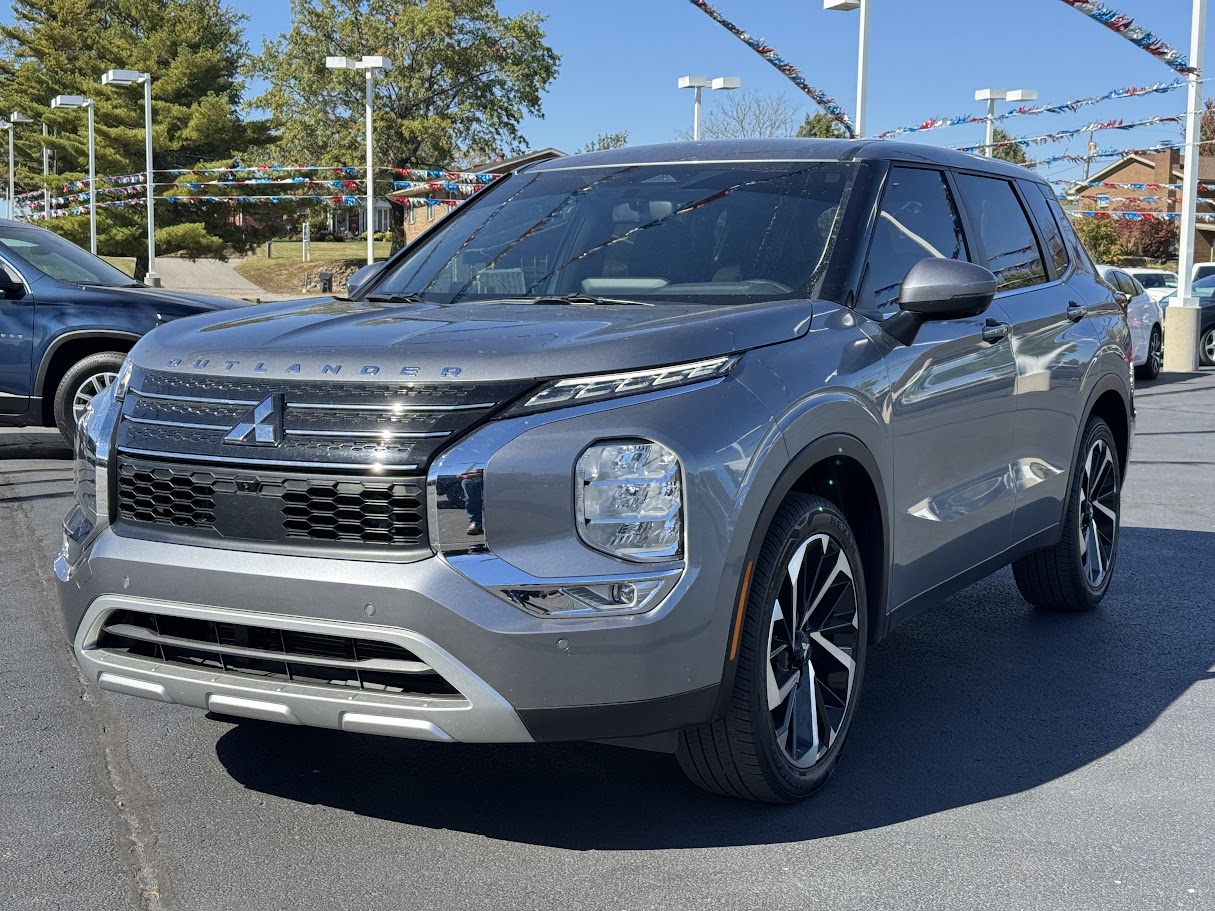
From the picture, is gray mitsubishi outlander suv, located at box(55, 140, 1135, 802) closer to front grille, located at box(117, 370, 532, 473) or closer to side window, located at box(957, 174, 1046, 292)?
front grille, located at box(117, 370, 532, 473)

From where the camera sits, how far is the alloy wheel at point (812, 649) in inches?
148

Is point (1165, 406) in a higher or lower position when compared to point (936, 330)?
lower

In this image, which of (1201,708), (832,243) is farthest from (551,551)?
(1201,708)

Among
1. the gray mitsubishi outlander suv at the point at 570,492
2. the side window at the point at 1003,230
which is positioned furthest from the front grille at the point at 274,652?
the side window at the point at 1003,230

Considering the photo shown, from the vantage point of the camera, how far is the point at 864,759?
4.31 meters

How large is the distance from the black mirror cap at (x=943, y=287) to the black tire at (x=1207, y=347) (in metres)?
Result: 20.1

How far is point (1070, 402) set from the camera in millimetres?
5660

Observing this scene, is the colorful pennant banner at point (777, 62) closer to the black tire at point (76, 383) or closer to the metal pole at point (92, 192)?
the black tire at point (76, 383)

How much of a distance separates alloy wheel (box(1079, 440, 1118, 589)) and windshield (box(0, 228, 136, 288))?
7.43 m

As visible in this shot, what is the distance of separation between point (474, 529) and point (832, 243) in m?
1.65

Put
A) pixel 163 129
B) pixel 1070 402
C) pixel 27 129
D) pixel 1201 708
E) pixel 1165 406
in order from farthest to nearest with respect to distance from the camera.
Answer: pixel 27 129
pixel 163 129
pixel 1165 406
pixel 1070 402
pixel 1201 708

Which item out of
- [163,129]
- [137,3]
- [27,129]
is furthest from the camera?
[27,129]

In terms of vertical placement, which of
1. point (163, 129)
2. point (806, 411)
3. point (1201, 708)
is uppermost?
point (163, 129)

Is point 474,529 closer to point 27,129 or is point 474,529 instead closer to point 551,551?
point 551,551
